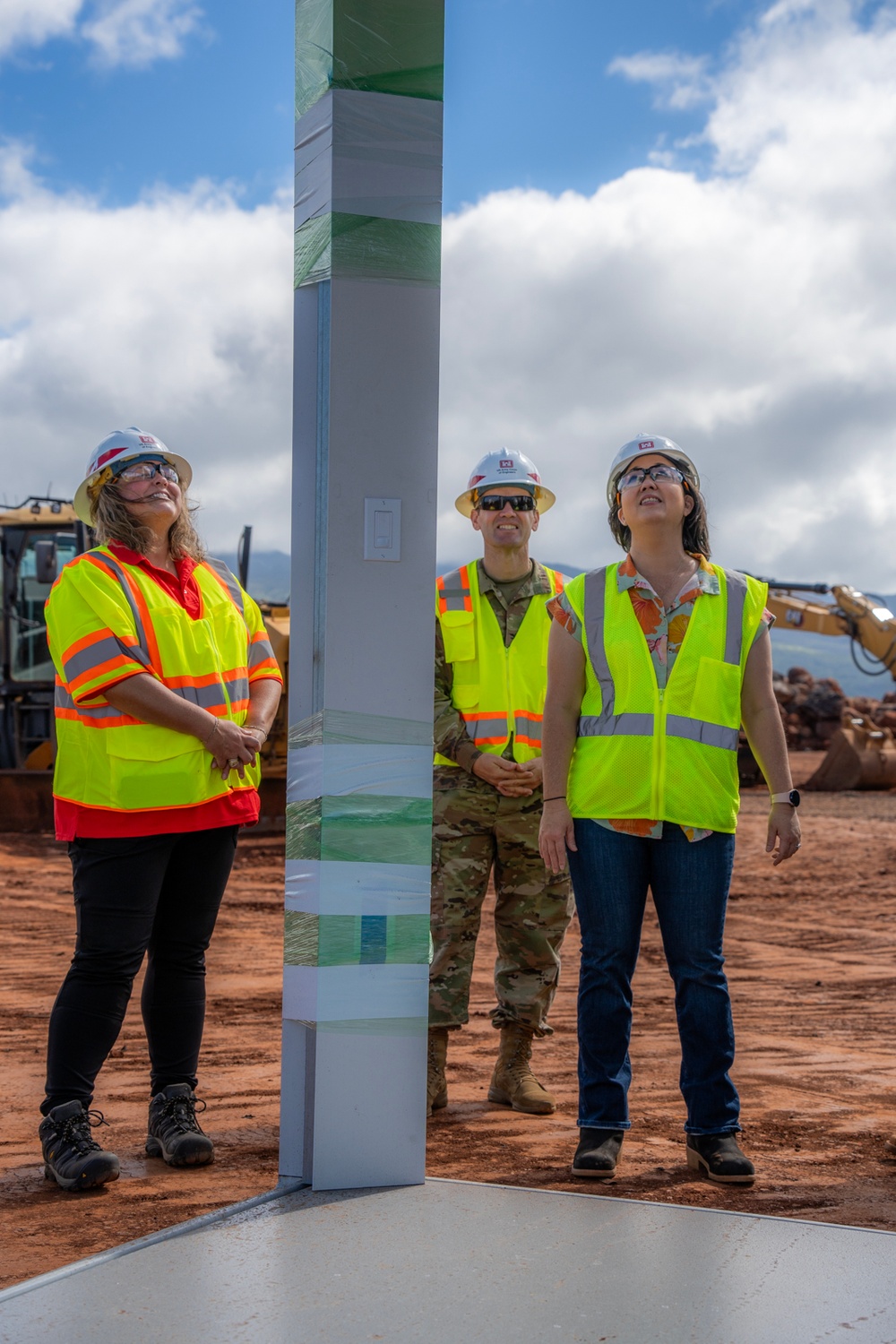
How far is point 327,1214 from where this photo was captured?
323cm

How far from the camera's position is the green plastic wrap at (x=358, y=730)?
350 centimetres

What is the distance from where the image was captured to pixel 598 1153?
12.2 ft

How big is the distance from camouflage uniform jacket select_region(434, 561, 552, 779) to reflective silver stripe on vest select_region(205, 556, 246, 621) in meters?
0.76

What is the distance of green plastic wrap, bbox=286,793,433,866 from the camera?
3516 millimetres

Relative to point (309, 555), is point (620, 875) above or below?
below

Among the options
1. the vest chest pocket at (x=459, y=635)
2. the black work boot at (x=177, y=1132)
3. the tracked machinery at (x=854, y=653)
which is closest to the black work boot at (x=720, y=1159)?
the black work boot at (x=177, y=1132)

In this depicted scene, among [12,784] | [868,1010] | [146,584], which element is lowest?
[868,1010]

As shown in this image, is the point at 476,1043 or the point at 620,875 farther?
the point at 476,1043

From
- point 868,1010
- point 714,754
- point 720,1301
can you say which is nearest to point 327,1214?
point 720,1301

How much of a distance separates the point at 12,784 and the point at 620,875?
11032mm

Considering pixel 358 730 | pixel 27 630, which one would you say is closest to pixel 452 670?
pixel 358 730

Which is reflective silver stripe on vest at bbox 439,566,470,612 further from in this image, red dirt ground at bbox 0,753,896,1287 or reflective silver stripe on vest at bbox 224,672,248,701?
red dirt ground at bbox 0,753,896,1287

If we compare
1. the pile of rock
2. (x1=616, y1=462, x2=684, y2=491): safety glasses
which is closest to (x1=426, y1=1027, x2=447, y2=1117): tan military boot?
(x1=616, y1=462, x2=684, y2=491): safety glasses

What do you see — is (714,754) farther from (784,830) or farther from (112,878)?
(112,878)
